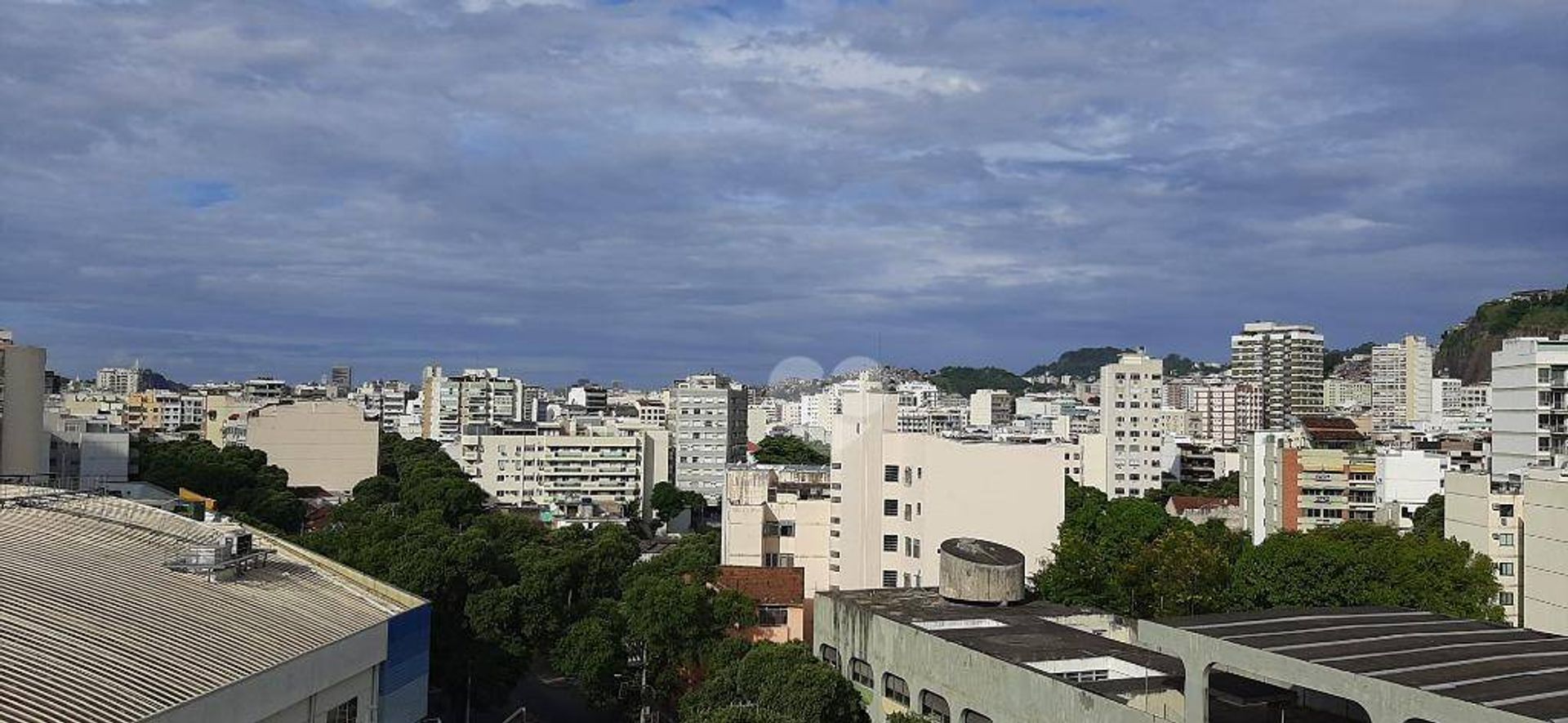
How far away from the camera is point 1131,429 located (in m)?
94.8

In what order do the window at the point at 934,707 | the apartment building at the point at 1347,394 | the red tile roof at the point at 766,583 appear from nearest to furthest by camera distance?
the window at the point at 934,707 → the red tile roof at the point at 766,583 → the apartment building at the point at 1347,394

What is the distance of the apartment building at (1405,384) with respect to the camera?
144625mm

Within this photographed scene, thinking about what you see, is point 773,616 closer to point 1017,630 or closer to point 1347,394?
point 1017,630

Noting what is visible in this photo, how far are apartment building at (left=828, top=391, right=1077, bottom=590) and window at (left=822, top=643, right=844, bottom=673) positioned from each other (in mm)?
10697

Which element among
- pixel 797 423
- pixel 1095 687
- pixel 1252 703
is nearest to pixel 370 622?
pixel 1095 687

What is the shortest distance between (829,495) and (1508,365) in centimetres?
2774

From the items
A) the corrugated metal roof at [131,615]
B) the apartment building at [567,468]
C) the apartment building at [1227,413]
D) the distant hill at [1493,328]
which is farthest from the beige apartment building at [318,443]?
the distant hill at [1493,328]

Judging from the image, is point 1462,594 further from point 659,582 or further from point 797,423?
point 797,423

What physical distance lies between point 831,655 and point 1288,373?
132033 mm

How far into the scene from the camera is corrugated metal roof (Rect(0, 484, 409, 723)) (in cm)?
1357

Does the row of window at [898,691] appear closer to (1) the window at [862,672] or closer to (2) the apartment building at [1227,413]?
(1) the window at [862,672]

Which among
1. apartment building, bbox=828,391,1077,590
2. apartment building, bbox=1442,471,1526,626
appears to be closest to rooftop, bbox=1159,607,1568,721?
apartment building, bbox=828,391,1077,590

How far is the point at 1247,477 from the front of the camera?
64.6 meters

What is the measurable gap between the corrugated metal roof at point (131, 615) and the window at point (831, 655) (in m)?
11.7
